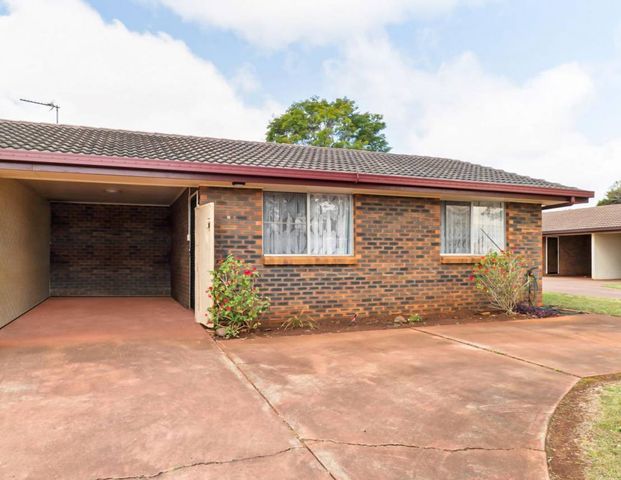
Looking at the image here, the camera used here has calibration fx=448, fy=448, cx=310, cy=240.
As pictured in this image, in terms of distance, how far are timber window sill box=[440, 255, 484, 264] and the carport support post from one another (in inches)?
175

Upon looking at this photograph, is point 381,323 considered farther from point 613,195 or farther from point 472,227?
point 613,195

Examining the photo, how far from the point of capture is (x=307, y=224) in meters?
7.84

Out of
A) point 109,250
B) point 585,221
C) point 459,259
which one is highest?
point 585,221

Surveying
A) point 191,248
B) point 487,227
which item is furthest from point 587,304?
point 191,248

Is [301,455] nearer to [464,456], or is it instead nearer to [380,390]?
[464,456]

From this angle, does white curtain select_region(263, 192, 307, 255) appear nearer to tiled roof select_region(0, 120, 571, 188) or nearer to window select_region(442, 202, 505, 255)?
tiled roof select_region(0, 120, 571, 188)

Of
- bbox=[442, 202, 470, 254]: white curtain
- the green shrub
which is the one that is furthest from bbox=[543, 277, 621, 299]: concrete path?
the green shrub

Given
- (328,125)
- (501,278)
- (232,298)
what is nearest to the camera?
(232,298)

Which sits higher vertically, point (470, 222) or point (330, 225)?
point (470, 222)

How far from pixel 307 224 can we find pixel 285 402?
4384mm

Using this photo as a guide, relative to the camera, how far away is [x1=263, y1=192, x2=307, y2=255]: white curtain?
7.61 meters

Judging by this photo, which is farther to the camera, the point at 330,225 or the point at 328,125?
the point at 328,125

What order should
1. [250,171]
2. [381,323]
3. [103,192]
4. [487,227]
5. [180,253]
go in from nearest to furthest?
[250,171]
[381,323]
[487,227]
[103,192]
[180,253]

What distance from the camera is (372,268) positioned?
320 inches
